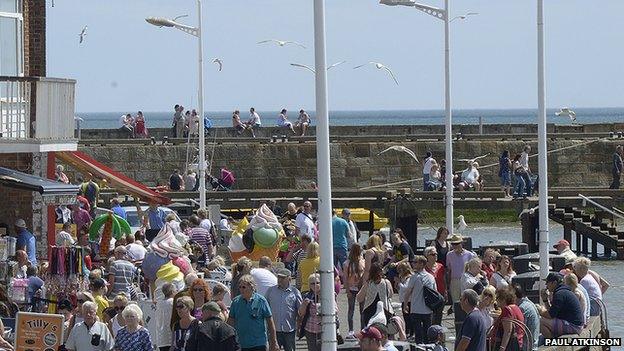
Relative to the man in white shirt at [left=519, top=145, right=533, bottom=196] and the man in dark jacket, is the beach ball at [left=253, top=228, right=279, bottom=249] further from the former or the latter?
the man in white shirt at [left=519, top=145, right=533, bottom=196]

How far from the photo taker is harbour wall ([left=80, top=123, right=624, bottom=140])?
199 feet

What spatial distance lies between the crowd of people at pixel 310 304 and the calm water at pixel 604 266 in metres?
6.87

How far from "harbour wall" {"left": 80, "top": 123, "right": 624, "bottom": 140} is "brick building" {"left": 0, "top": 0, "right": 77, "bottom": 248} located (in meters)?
31.4

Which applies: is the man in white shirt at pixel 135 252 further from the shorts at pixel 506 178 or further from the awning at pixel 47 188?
the shorts at pixel 506 178

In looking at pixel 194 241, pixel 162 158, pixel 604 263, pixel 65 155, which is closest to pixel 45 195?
pixel 194 241

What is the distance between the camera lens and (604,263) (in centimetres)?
4272

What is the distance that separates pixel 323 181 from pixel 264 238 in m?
11.9

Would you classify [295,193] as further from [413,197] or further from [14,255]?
[14,255]

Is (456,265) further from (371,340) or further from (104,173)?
(104,173)

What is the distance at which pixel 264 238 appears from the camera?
1063 inches

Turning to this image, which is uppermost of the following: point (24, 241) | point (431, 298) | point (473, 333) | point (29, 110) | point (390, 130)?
point (390, 130)

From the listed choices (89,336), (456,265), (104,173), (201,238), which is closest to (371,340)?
(89,336)

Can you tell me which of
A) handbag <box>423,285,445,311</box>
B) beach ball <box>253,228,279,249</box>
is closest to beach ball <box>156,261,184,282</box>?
handbag <box>423,285,445,311</box>

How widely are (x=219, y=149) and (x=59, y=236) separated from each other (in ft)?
109
